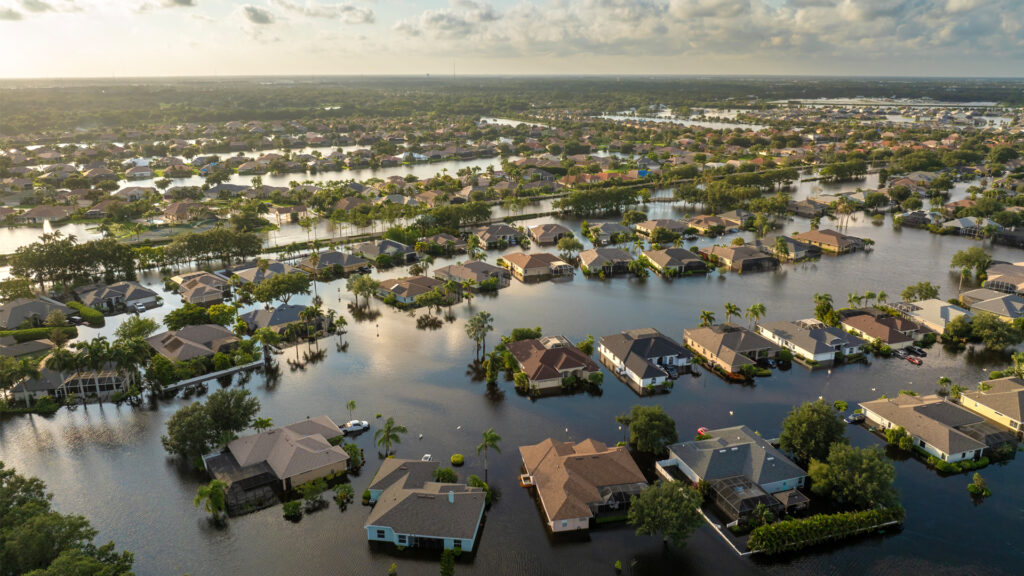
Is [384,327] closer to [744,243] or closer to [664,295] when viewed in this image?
[664,295]

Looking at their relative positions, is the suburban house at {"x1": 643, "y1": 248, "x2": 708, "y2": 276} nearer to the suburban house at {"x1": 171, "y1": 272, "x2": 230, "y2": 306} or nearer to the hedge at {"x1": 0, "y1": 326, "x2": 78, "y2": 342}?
the suburban house at {"x1": 171, "y1": 272, "x2": 230, "y2": 306}

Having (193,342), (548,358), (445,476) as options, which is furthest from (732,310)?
(193,342)

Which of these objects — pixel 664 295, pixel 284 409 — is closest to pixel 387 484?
pixel 284 409

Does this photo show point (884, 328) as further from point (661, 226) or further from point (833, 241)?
point (661, 226)

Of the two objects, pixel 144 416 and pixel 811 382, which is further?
pixel 811 382

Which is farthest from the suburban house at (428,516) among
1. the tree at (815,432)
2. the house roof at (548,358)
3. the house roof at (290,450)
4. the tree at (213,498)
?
the tree at (815,432)

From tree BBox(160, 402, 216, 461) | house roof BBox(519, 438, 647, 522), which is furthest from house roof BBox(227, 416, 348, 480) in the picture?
house roof BBox(519, 438, 647, 522)
